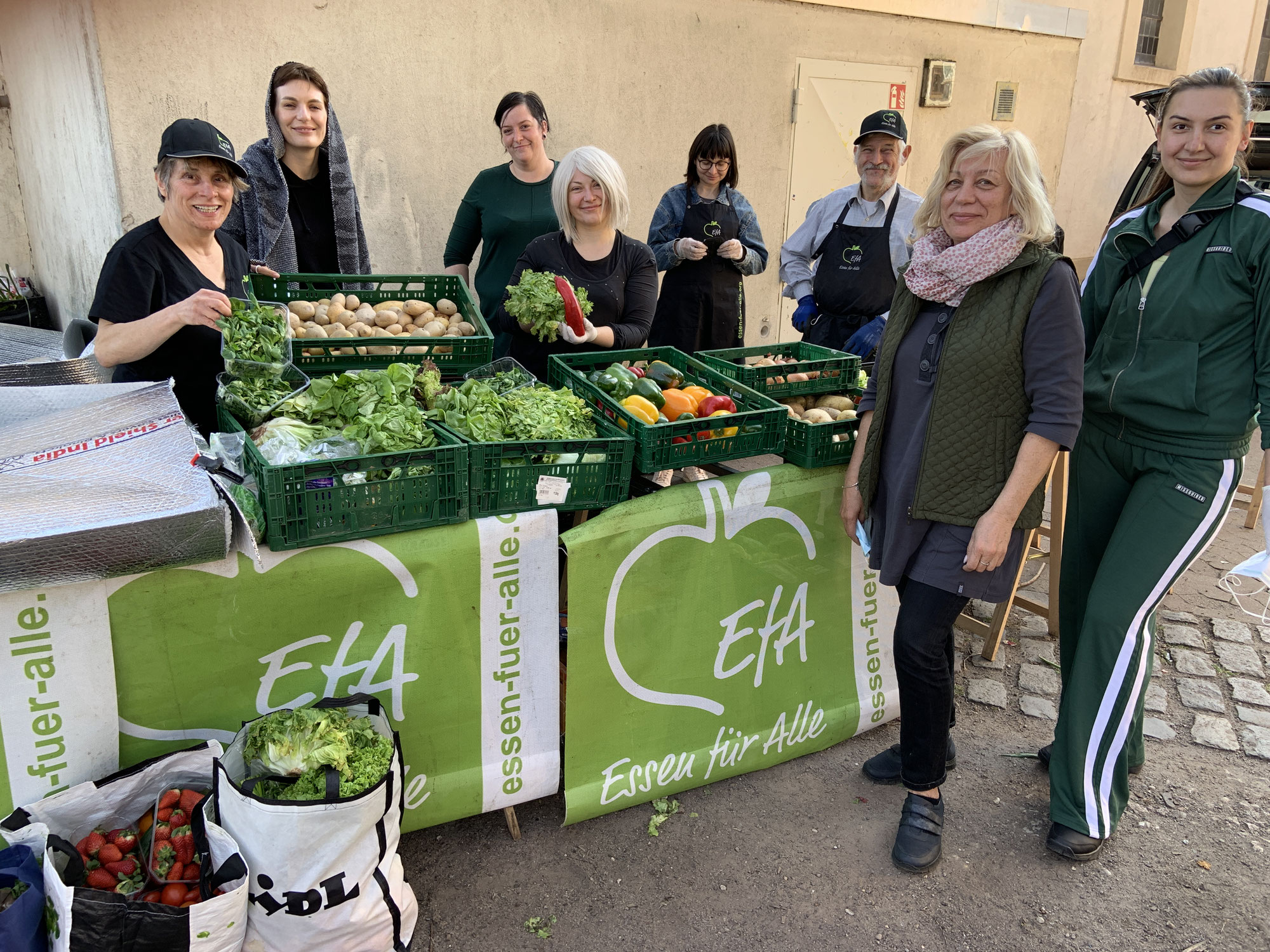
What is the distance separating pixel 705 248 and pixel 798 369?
162 cm

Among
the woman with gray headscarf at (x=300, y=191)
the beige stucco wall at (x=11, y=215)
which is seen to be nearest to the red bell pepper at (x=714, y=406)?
the woman with gray headscarf at (x=300, y=191)

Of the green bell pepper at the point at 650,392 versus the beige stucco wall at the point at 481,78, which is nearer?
the green bell pepper at the point at 650,392

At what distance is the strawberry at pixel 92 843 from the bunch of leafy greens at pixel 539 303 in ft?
8.09

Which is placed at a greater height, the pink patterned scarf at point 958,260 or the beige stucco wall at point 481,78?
the beige stucco wall at point 481,78

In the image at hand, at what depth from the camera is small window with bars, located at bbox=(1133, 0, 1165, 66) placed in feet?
39.8

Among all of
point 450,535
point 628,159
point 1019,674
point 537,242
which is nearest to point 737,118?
point 628,159

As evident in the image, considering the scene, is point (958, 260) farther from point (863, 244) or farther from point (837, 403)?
point (863, 244)

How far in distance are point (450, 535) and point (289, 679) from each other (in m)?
0.66

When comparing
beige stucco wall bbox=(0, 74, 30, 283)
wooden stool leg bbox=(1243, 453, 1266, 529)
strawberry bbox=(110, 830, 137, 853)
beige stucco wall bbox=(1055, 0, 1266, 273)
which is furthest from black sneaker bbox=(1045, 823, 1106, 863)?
beige stucco wall bbox=(1055, 0, 1266, 273)

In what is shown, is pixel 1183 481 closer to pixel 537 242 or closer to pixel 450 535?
pixel 450 535

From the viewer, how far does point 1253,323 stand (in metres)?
2.84

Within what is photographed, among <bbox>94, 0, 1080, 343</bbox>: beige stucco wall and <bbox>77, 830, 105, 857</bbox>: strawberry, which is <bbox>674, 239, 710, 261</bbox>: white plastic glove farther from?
<bbox>77, 830, 105, 857</bbox>: strawberry

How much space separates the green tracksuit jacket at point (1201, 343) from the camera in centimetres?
280

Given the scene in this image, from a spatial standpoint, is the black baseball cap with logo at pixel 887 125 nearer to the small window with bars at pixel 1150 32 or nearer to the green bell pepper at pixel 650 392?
the green bell pepper at pixel 650 392
